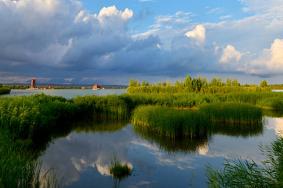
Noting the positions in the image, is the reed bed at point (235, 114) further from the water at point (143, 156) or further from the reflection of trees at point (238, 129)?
the water at point (143, 156)

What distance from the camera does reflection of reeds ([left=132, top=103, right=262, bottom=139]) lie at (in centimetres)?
1867

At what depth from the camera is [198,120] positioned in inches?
758

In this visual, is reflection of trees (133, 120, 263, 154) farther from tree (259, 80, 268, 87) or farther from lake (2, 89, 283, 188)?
tree (259, 80, 268, 87)

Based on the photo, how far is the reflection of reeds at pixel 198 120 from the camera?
1867cm

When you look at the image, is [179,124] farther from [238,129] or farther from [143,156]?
[238,129]

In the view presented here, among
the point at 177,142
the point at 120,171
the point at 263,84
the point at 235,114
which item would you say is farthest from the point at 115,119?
the point at 263,84

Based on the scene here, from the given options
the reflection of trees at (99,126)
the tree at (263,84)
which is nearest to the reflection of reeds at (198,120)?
the reflection of trees at (99,126)

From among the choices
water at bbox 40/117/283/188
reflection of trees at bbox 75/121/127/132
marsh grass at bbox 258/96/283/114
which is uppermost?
marsh grass at bbox 258/96/283/114

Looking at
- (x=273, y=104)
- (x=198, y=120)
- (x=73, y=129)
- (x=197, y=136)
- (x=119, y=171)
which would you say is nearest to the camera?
(x=119, y=171)

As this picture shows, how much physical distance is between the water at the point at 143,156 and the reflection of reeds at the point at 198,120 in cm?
82

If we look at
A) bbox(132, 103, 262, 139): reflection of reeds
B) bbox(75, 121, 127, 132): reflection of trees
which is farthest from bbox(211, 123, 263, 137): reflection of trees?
bbox(75, 121, 127, 132): reflection of trees

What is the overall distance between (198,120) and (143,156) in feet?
18.6

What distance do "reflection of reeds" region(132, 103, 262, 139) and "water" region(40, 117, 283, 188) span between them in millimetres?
816

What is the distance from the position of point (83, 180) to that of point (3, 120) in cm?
556
